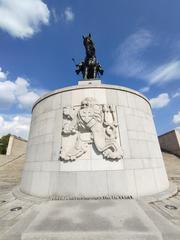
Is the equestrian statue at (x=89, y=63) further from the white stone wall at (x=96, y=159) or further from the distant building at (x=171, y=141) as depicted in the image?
the distant building at (x=171, y=141)

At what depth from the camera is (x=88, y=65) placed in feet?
33.7

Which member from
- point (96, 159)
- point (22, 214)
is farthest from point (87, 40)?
point (22, 214)

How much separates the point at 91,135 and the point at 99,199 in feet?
7.71

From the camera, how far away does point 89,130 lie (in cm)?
611

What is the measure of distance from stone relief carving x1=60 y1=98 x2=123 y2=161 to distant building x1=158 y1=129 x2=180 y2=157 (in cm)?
1847

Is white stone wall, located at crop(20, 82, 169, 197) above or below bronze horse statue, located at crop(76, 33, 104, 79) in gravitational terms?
below

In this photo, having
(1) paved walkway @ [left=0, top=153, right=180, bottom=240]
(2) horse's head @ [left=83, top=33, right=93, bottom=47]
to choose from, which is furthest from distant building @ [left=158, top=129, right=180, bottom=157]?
(2) horse's head @ [left=83, top=33, right=93, bottom=47]

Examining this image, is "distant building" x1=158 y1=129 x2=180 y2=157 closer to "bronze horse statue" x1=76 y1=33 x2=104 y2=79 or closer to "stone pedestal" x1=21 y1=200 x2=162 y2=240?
"bronze horse statue" x1=76 y1=33 x2=104 y2=79

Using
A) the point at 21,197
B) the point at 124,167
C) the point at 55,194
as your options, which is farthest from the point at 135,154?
the point at 21,197

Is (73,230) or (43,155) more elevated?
(43,155)

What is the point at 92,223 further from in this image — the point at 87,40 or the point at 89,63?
the point at 87,40

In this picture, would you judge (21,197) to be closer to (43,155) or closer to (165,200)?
(43,155)

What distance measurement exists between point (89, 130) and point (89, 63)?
603 centimetres

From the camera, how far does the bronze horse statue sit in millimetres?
10108
